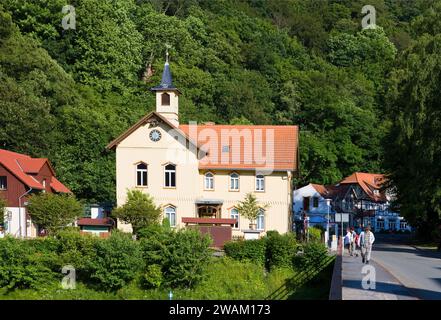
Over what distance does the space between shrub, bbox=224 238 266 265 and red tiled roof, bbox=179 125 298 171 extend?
9.90 meters

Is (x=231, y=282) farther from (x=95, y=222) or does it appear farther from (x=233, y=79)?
(x=233, y=79)

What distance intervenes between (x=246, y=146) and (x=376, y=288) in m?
30.6

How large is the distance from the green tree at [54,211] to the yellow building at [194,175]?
455 cm

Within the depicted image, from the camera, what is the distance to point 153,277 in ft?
117

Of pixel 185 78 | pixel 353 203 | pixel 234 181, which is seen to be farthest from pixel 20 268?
pixel 353 203

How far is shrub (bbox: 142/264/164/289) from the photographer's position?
3559 cm

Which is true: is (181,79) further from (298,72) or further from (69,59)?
(298,72)

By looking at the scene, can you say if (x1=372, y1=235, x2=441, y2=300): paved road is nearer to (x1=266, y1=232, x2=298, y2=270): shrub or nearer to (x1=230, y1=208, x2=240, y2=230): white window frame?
(x1=266, y1=232, x2=298, y2=270): shrub

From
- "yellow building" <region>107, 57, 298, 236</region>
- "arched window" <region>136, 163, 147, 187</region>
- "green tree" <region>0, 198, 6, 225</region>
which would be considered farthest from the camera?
"arched window" <region>136, 163, 147, 187</region>

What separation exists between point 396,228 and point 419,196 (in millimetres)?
47313

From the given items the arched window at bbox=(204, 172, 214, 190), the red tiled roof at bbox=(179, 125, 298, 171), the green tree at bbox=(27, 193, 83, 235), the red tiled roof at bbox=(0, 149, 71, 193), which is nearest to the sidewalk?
the green tree at bbox=(27, 193, 83, 235)

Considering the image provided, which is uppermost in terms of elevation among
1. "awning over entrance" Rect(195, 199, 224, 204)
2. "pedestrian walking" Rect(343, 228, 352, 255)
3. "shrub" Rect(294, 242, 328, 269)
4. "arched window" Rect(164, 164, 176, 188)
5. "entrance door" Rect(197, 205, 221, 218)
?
"arched window" Rect(164, 164, 176, 188)

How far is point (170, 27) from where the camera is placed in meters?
88.0
